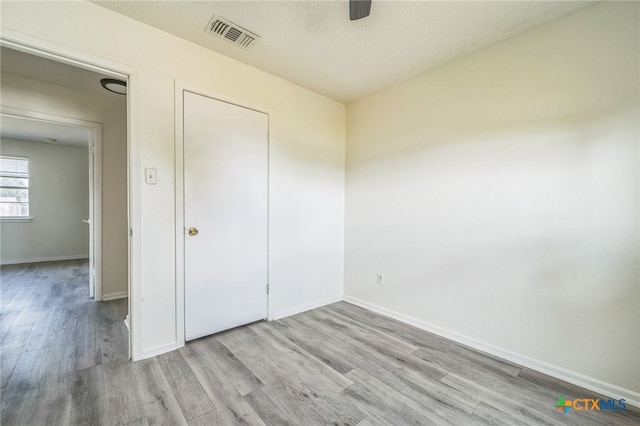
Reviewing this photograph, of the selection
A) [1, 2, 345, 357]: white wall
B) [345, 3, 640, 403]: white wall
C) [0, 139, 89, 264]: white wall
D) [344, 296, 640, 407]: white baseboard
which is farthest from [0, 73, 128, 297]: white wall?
[0, 139, 89, 264]: white wall

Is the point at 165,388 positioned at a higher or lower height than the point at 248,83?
lower

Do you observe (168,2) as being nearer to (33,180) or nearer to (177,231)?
(177,231)

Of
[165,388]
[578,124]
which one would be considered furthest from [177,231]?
[578,124]

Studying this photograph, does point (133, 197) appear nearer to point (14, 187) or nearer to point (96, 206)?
point (96, 206)

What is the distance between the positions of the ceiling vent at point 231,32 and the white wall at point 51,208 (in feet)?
19.4

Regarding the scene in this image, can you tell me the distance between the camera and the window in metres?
5.18

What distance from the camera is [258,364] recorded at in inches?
76.8

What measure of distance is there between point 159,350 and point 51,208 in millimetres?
5851

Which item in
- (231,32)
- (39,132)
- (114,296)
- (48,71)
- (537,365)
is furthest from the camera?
(39,132)

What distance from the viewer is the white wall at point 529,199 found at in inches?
64.4

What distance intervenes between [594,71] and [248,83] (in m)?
2.60

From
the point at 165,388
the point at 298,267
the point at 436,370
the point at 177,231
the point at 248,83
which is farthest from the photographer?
the point at 298,267

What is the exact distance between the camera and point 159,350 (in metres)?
2.06

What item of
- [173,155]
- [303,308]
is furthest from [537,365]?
[173,155]
